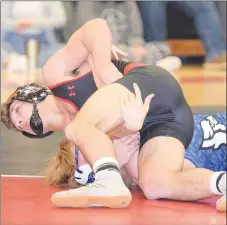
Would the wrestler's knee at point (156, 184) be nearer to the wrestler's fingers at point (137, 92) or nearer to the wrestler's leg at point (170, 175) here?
the wrestler's leg at point (170, 175)

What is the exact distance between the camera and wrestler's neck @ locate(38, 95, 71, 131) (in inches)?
129

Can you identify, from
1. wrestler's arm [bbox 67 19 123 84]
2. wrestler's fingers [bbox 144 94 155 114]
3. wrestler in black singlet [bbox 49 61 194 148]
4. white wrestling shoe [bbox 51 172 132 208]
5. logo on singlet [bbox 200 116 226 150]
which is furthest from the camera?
logo on singlet [bbox 200 116 226 150]

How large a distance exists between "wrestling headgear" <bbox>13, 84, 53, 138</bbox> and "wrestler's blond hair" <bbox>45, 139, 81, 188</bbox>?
0.51 ft

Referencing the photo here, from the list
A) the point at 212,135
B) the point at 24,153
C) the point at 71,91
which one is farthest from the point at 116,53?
the point at 24,153

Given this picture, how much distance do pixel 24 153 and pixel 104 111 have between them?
127 cm

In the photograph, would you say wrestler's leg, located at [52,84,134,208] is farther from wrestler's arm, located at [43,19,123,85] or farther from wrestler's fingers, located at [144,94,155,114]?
wrestler's arm, located at [43,19,123,85]

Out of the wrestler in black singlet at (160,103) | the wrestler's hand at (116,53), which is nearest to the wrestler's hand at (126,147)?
the wrestler in black singlet at (160,103)

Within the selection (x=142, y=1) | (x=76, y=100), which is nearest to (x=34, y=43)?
(x=142, y=1)

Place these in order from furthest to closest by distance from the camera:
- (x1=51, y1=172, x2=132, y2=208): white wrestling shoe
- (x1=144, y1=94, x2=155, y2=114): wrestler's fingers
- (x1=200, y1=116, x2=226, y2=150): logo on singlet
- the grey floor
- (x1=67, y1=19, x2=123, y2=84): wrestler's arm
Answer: the grey floor, (x1=200, y1=116, x2=226, y2=150): logo on singlet, (x1=67, y1=19, x2=123, y2=84): wrestler's arm, (x1=144, y1=94, x2=155, y2=114): wrestler's fingers, (x1=51, y1=172, x2=132, y2=208): white wrestling shoe

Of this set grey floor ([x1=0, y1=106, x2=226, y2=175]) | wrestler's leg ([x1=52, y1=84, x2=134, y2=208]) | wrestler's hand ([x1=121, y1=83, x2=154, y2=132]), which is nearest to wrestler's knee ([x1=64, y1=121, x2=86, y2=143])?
wrestler's leg ([x1=52, y1=84, x2=134, y2=208])

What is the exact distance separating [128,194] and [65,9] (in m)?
4.94

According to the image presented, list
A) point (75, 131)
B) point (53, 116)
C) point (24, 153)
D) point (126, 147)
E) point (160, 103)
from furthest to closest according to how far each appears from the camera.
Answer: point (24, 153)
point (53, 116)
point (126, 147)
point (160, 103)
point (75, 131)

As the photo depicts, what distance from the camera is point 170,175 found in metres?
2.79

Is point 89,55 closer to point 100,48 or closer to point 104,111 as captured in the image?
point 100,48
